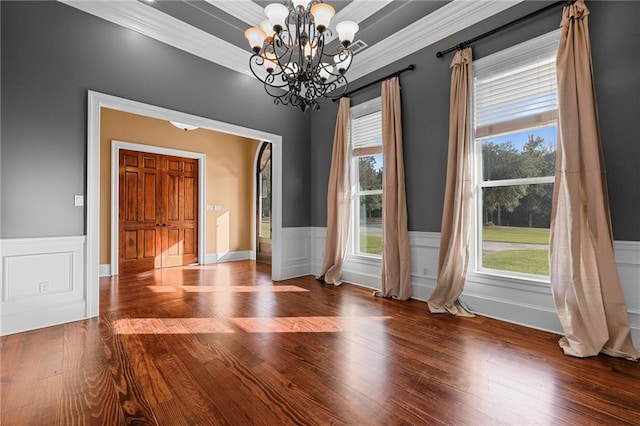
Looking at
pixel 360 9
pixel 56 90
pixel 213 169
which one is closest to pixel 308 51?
pixel 360 9

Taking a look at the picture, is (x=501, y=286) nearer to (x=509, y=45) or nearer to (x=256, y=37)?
(x=509, y=45)

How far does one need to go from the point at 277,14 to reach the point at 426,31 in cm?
213

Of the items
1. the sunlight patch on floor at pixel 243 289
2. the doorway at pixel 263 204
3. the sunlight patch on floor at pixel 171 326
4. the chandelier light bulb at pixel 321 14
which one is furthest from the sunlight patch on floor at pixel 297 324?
the doorway at pixel 263 204

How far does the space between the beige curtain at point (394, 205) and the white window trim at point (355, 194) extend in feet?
1.23

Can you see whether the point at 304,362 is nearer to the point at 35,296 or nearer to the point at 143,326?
the point at 143,326

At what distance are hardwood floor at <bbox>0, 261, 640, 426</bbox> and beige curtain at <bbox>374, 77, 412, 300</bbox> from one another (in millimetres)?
590

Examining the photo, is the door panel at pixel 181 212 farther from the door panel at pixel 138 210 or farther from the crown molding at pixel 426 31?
the crown molding at pixel 426 31

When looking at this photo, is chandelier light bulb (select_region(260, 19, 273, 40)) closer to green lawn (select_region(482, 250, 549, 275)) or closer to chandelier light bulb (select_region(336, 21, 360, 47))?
chandelier light bulb (select_region(336, 21, 360, 47))

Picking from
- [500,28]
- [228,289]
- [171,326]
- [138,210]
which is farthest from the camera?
[138,210]

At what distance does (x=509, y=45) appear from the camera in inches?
113

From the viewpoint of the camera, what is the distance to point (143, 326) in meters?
2.75

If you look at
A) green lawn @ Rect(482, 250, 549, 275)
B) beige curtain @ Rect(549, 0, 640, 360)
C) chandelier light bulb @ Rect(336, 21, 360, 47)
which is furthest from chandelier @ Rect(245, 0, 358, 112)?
green lawn @ Rect(482, 250, 549, 275)

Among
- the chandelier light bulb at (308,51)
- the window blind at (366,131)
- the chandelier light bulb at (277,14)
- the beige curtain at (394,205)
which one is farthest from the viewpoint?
the window blind at (366,131)

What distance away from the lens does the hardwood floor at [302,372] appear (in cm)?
156
